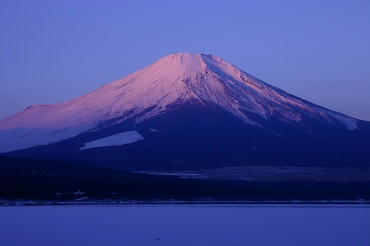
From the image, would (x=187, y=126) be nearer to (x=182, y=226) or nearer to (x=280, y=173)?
(x=280, y=173)

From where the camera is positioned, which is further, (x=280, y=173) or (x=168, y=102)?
(x=168, y=102)

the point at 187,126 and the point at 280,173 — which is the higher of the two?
the point at 187,126

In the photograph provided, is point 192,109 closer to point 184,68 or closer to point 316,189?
point 184,68

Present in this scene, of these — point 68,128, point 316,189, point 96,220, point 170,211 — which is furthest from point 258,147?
point 96,220

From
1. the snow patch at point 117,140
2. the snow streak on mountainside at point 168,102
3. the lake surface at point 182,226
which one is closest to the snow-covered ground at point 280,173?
the snow patch at point 117,140

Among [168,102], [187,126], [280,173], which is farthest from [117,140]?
[280,173]

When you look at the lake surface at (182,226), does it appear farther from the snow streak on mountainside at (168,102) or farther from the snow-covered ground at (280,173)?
the snow streak on mountainside at (168,102)
